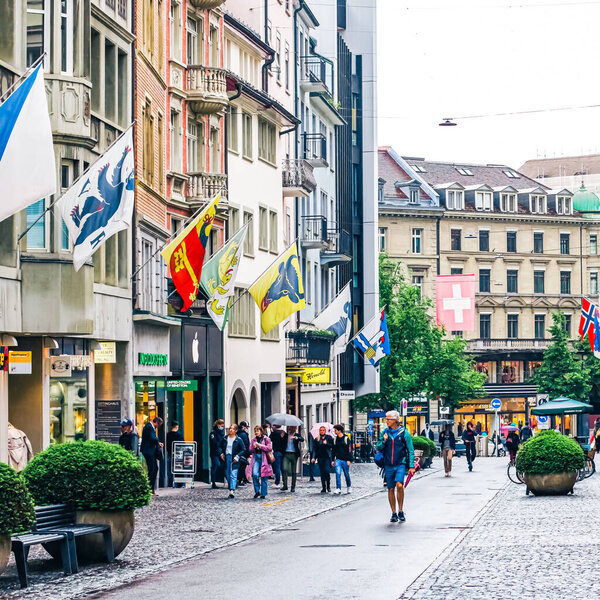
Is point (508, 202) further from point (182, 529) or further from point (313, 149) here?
point (182, 529)

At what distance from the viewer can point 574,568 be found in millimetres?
15359

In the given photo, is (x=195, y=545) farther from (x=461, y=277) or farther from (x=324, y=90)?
(x=461, y=277)

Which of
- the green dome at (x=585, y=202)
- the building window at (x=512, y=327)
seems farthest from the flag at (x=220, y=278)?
the green dome at (x=585, y=202)

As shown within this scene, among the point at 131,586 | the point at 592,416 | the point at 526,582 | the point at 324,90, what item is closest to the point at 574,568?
the point at 526,582

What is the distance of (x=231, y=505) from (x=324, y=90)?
3801cm

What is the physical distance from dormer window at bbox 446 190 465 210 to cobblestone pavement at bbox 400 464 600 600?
Answer: 80847 mm

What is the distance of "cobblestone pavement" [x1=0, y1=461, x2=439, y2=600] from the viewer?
1483cm

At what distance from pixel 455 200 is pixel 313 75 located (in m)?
44.1

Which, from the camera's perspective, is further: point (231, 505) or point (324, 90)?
point (324, 90)

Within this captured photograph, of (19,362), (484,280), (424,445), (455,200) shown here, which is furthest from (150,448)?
(484,280)

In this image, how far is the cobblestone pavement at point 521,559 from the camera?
13375 mm

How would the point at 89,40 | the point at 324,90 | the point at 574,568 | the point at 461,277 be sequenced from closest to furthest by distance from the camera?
the point at 574,568
the point at 89,40
the point at 324,90
the point at 461,277

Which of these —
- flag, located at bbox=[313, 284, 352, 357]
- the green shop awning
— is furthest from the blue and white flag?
the green shop awning

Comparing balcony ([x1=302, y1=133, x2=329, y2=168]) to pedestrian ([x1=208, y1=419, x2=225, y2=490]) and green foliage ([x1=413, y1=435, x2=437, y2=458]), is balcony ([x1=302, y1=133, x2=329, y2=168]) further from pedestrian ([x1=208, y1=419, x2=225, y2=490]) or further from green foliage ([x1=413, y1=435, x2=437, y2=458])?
pedestrian ([x1=208, y1=419, x2=225, y2=490])
